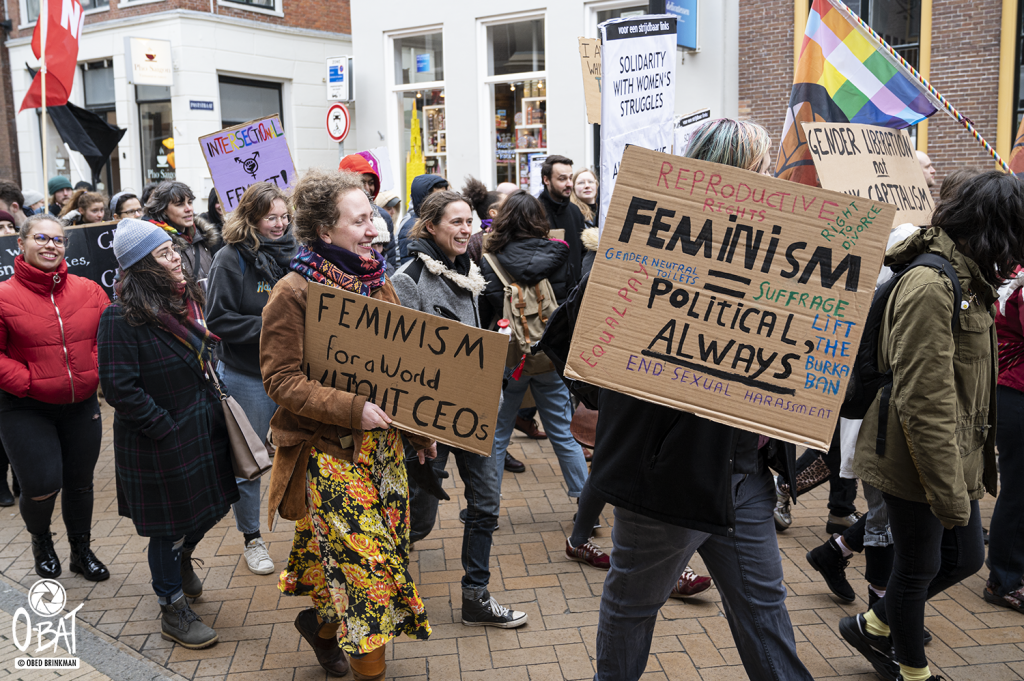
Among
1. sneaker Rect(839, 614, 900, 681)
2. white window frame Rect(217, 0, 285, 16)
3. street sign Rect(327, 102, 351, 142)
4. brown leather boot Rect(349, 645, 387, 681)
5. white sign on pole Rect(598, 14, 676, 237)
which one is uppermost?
white window frame Rect(217, 0, 285, 16)

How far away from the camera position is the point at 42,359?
170 inches

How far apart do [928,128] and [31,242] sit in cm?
1086

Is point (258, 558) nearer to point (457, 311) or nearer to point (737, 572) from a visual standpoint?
point (457, 311)

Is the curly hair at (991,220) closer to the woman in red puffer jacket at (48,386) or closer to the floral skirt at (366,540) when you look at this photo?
the floral skirt at (366,540)

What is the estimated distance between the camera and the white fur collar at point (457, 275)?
382cm

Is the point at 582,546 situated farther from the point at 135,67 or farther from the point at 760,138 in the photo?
the point at 135,67

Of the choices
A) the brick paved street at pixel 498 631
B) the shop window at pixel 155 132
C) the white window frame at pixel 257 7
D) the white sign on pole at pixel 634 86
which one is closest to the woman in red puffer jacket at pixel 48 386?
the brick paved street at pixel 498 631

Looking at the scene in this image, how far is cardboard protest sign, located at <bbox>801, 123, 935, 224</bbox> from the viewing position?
4.15 m

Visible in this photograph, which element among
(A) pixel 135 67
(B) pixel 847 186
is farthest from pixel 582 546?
(A) pixel 135 67

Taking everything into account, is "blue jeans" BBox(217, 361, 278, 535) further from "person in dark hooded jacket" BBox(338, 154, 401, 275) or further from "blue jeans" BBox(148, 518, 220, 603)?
"person in dark hooded jacket" BBox(338, 154, 401, 275)

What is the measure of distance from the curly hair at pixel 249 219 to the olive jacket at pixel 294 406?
165cm

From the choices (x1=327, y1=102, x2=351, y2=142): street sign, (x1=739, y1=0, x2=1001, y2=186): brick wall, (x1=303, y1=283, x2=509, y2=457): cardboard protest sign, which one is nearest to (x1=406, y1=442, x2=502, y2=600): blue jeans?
(x1=303, y1=283, x2=509, y2=457): cardboard protest sign

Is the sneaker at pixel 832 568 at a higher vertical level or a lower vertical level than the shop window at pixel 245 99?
lower

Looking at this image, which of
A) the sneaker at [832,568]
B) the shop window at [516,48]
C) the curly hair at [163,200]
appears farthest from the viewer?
the shop window at [516,48]
